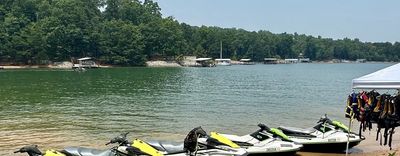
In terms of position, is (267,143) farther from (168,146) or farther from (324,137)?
(168,146)

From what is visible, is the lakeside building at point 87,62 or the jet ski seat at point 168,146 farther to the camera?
the lakeside building at point 87,62

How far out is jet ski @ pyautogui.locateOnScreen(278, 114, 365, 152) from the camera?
50.8ft

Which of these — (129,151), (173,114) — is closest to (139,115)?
(173,114)

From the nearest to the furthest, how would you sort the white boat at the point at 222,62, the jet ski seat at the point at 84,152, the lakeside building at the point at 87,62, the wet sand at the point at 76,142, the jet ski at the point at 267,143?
the jet ski seat at the point at 84,152 < the jet ski at the point at 267,143 < the wet sand at the point at 76,142 < the lakeside building at the point at 87,62 < the white boat at the point at 222,62

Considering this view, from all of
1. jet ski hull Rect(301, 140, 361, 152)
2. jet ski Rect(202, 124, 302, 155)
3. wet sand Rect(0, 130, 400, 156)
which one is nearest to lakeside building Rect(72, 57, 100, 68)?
wet sand Rect(0, 130, 400, 156)

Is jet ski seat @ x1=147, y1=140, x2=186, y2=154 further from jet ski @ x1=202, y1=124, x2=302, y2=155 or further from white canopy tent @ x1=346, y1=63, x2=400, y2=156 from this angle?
white canopy tent @ x1=346, y1=63, x2=400, y2=156

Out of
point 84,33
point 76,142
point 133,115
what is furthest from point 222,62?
point 76,142

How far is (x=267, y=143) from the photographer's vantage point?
14.4 meters

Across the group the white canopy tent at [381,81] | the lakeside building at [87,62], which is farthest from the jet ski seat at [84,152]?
the lakeside building at [87,62]

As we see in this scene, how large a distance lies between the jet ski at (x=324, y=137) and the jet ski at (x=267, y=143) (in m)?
0.80

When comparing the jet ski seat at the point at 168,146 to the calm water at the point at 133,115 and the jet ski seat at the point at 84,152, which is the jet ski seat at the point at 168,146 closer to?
the jet ski seat at the point at 84,152

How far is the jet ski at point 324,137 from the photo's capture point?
15.5 metres

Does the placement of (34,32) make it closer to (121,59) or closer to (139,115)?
(121,59)

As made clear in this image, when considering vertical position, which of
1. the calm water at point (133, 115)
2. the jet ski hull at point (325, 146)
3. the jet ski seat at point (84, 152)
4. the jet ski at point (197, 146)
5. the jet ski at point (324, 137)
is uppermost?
the jet ski seat at point (84, 152)
